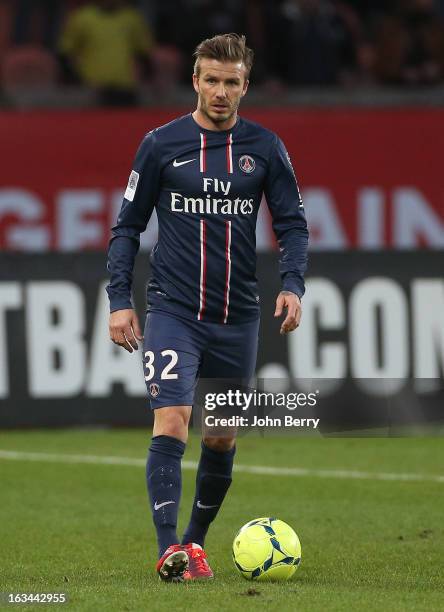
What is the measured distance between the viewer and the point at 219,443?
6801mm

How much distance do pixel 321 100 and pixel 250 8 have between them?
1.33 meters

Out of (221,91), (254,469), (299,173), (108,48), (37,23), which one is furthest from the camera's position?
(37,23)

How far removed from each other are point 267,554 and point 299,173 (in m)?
10.5

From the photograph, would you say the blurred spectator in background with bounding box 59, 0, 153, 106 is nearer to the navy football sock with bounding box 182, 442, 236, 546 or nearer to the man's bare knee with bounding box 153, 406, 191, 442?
the navy football sock with bounding box 182, 442, 236, 546

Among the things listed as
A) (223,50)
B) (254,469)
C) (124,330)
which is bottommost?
(124,330)

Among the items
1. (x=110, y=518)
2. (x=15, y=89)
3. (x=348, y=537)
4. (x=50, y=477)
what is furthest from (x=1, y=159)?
(x=348, y=537)

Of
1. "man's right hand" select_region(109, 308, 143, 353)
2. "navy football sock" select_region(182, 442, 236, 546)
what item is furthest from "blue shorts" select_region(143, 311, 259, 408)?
"navy football sock" select_region(182, 442, 236, 546)

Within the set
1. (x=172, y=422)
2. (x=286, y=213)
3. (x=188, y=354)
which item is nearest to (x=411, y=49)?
(x=286, y=213)

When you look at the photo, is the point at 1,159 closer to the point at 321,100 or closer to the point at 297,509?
the point at 321,100

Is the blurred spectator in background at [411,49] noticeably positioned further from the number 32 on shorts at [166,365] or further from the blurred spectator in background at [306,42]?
the number 32 on shorts at [166,365]

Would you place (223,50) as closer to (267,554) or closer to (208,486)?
(208,486)

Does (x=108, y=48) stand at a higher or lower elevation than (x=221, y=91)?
higher

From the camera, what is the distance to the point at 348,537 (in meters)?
8.01

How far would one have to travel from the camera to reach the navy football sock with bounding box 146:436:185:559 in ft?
20.9
